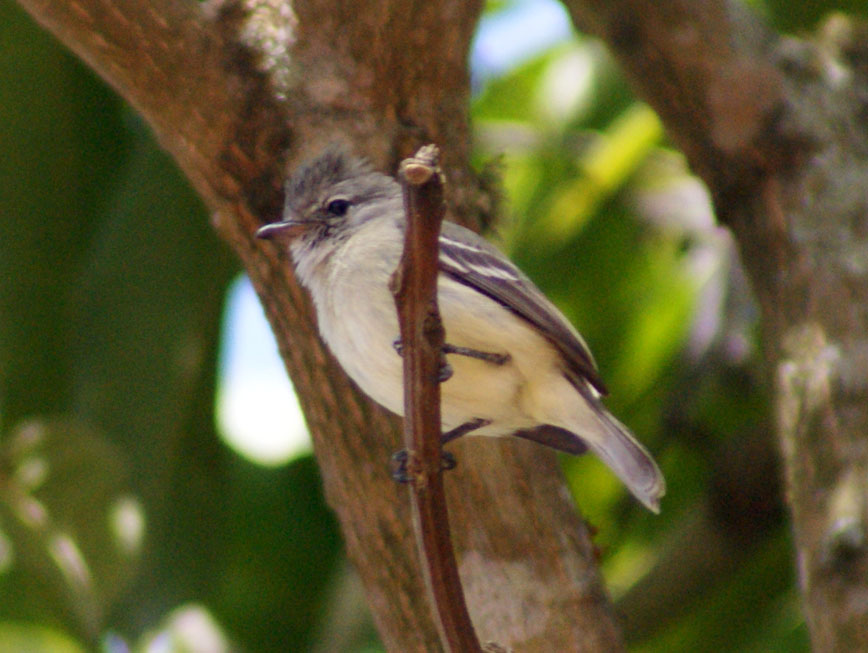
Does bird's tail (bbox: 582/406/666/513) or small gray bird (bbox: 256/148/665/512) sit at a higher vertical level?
small gray bird (bbox: 256/148/665/512)

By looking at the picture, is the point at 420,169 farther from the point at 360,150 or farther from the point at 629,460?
the point at 360,150

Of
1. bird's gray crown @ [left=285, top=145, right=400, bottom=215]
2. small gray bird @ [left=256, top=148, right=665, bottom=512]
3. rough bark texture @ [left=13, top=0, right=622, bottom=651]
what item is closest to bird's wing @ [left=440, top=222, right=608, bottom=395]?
small gray bird @ [left=256, top=148, right=665, bottom=512]

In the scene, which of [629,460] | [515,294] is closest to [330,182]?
[515,294]

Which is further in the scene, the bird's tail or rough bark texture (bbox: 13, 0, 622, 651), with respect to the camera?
rough bark texture (bbox: 13, 0, 622, 651)

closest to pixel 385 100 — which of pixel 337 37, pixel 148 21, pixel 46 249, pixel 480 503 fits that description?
pixel 337 37

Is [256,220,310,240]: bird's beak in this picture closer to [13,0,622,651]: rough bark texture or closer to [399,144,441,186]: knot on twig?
[13,0,622,651]: rough bark texture

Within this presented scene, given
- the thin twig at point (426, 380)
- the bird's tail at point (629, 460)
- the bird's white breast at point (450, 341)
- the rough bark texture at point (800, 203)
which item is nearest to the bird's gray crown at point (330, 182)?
the bird's white breast at point (450, 341)

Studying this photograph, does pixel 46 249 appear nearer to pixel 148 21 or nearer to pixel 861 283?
pixel 148 21
